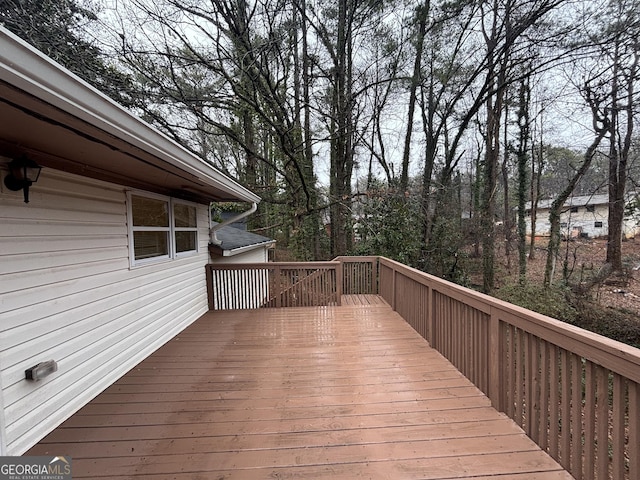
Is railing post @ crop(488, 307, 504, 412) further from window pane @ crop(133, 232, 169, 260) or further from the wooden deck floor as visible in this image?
window pane @ crop(133, 232, 169, 260)

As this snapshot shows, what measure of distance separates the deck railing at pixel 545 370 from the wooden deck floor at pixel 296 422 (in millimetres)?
147

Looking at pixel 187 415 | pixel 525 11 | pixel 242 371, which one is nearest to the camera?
pixel 187 415

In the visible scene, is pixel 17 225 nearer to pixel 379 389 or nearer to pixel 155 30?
pixel 379 389

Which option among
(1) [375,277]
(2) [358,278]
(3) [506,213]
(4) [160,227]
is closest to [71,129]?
(4) [160,227]

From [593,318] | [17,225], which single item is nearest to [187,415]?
[17,225]

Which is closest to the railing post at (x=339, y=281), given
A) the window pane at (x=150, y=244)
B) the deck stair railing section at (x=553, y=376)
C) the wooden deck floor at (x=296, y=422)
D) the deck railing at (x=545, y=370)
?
the deck railing at (x=545, y=370)

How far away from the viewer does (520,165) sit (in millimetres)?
11203

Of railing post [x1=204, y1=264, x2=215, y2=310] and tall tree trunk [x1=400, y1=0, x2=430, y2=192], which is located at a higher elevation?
tall tree trunk [x1=400, y1=0, x2=430, y2=192]

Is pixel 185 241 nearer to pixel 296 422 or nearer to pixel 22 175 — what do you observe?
pixel 22 175

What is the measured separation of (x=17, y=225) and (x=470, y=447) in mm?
3315

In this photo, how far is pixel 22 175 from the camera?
5.90ft

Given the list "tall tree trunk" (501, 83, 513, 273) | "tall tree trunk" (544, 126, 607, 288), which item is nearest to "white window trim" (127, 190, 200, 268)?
"tall tree trunk" (544, 126, 607, 288)

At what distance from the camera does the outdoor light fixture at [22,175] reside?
178cm

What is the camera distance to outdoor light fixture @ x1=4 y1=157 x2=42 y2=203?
5.85ft
